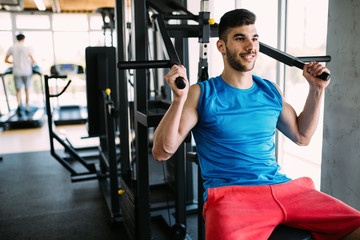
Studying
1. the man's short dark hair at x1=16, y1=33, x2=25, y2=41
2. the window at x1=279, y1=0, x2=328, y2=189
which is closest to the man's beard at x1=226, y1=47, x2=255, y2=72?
the window at x1=279, y1=0, x2=328, y2=189

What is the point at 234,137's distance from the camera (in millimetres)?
1335

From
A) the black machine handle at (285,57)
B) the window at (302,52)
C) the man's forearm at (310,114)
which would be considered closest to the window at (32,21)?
the window at (302,52)

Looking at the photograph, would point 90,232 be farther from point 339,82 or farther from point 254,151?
point 339,82

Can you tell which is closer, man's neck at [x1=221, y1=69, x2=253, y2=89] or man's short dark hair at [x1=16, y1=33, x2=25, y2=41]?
man's neck at [x1=221, y1=69, x2=253, y2=89]

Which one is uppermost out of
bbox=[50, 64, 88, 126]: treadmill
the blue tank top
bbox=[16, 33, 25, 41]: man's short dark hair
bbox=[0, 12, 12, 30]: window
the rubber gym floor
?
bbox=[0, 12, 12, 30]: window

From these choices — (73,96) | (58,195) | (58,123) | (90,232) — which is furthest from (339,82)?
(73,96)

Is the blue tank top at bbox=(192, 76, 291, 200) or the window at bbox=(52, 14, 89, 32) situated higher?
the window at bbox=(52, 14, 89, 32)

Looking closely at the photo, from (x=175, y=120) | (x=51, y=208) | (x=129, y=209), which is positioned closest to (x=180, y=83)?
(x=175, y=120)

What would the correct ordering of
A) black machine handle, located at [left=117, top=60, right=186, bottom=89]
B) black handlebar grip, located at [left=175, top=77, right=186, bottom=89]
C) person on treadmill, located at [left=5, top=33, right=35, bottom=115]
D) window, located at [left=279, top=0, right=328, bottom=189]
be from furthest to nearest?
person on treadmill, located at [left=5, top=33, right=35, bottom=115], window, located at [left=279, top=0, right=328, bottom=189], black machine handle, located at [left=117, top=60, right=186, bottom=89], black handlebar grip, located at [left=175, top=77, right=186, bottom=89]

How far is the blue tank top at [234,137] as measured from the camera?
132 cm

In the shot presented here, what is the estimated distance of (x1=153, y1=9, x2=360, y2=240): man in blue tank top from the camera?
1.15 metres

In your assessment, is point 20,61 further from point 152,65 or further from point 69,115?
point 152,65

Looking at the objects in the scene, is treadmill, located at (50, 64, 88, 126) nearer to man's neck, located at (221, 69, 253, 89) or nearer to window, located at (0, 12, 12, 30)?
window, located at (0, 12, 12, 30)

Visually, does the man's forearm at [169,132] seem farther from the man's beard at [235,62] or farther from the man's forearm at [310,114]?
the man's forearm at [310,114]
